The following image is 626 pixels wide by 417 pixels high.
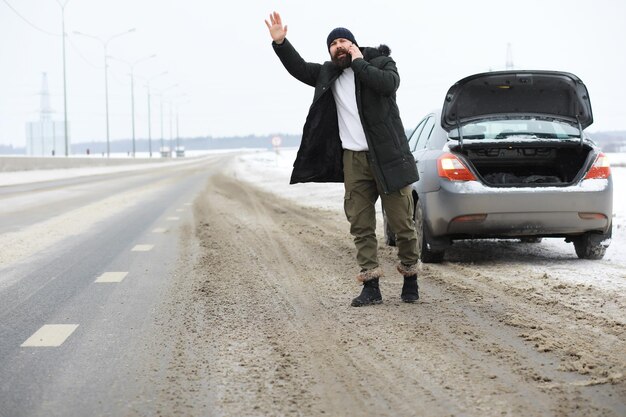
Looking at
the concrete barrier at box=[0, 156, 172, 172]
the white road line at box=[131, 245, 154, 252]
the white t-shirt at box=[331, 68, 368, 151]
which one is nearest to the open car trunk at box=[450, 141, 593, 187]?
the white t-shirt at box=[331, 68, 368, 151]

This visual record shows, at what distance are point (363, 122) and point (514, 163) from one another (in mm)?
3276

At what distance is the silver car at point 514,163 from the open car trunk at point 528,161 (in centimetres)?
1

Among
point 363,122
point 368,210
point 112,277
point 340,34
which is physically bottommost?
point 112,277

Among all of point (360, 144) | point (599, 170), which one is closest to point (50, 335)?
point (360, 144)

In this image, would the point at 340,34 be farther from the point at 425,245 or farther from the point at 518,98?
the point at 518,98

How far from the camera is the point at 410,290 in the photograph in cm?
520

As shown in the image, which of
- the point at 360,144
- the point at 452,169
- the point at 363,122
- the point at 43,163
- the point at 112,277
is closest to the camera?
the point at 363,122

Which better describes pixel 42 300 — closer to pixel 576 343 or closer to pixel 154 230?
pixel 576 343

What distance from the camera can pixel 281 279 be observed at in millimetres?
6258

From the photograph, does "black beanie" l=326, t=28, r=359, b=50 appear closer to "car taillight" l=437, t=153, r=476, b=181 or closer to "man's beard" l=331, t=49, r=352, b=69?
"man's beard" l=331, t=49, r=352, b=69

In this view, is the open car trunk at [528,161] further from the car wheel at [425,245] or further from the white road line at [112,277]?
the white road line at [112,277]

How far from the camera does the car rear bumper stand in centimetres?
657

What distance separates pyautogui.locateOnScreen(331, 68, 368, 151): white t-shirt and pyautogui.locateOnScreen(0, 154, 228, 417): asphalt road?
179 centimetres

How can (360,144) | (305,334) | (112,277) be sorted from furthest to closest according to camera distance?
(112,277)
(360,144)
(305,334)
